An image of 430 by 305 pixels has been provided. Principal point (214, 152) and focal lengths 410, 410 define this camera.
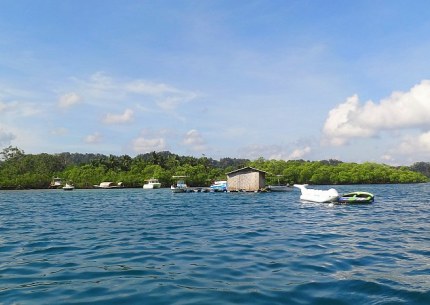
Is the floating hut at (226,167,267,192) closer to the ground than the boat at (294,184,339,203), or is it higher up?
higher up

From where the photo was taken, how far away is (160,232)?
21.6 metres

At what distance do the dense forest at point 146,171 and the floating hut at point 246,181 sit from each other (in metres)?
42.8

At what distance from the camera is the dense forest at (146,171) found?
5866 inches

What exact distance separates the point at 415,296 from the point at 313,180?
176 meters

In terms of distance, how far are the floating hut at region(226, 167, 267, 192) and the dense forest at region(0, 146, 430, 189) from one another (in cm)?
4280

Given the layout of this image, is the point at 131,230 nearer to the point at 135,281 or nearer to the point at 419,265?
the point at 135,281

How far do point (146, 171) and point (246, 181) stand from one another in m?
78.1

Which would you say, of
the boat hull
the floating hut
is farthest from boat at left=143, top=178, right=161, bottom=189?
the floating hut

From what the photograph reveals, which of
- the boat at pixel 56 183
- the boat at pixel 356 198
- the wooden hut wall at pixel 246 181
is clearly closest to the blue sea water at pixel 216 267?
the boat at pixel 356 198

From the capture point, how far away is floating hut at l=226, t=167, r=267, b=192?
8594 centimetres

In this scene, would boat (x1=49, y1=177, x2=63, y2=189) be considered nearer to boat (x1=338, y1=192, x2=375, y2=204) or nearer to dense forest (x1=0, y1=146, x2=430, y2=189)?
dense forest (x1=0, y1=146, x2=430, y2=189)

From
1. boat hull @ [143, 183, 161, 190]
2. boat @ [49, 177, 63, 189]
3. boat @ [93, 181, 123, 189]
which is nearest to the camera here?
boat hull @ [143, 183, 161, 190]

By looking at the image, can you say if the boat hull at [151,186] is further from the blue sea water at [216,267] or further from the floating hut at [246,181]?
the blue sea water at [216,267]

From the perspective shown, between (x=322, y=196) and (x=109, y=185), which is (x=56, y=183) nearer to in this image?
(x=109, y=185)
